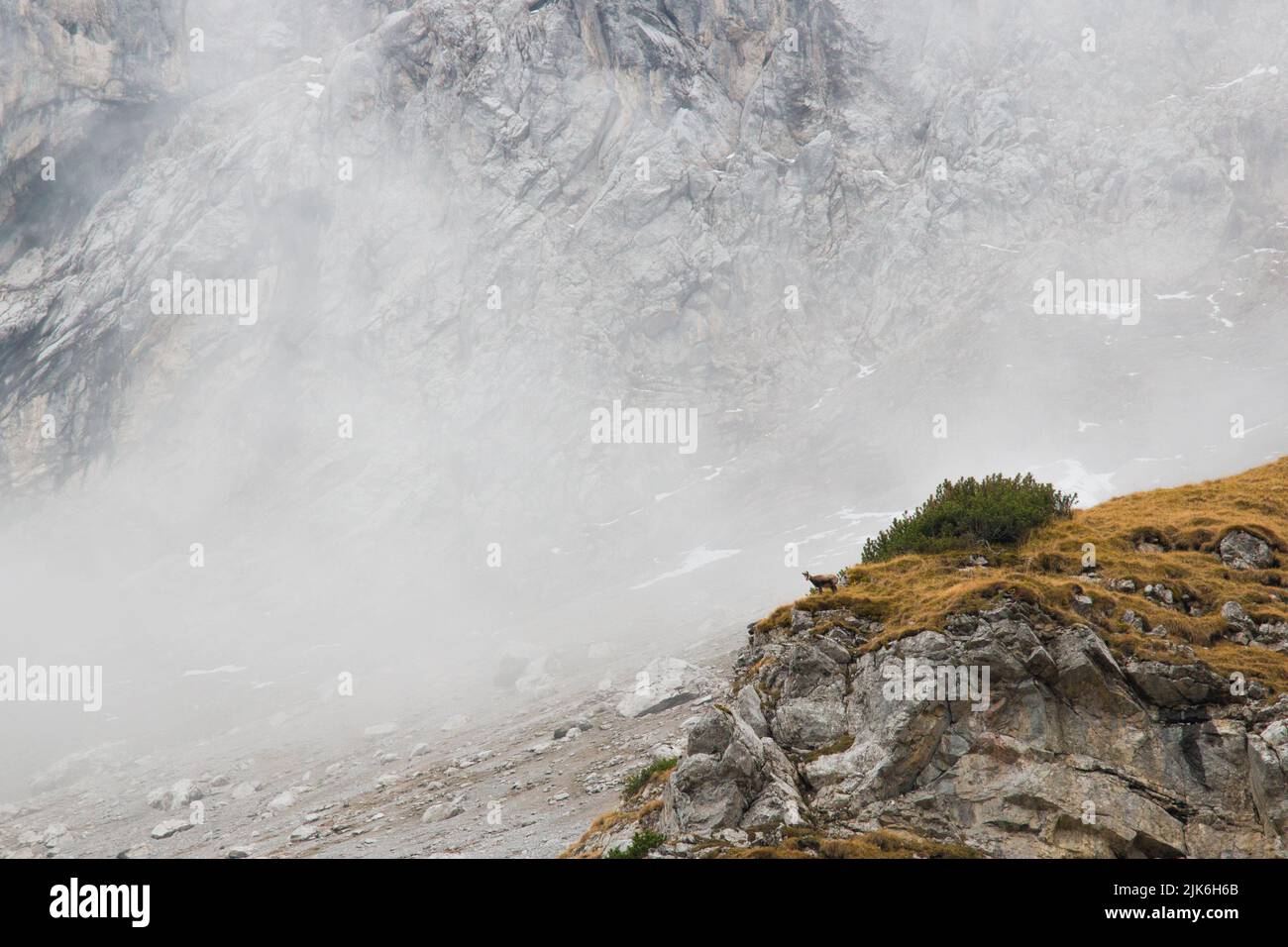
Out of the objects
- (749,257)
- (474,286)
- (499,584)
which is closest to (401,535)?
(499,584)

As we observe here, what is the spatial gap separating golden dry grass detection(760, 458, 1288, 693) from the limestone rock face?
24.1 inches

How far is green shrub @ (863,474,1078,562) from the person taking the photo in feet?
68.6

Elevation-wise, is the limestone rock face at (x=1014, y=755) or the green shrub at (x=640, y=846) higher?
the limestone rock face at (x=1014, y=755)

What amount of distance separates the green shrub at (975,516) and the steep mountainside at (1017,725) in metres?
2.40

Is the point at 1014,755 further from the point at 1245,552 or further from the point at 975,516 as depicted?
the point at 1245,552

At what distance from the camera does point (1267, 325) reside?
380 ft

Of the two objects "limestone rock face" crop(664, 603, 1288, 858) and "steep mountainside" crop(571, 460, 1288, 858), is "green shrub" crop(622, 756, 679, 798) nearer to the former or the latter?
"steep mountainside" crop(571, 460, 1288, 858)

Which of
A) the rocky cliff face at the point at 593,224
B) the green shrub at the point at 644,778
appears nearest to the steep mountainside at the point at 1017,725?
the green shrub at the point at 644,778

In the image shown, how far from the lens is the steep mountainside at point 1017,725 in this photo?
13.0 metres

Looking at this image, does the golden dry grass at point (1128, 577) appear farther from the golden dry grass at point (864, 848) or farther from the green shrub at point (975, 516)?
the golden dry grass at point (864, 848)

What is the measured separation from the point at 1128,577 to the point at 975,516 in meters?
4.57

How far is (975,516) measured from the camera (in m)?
21.4

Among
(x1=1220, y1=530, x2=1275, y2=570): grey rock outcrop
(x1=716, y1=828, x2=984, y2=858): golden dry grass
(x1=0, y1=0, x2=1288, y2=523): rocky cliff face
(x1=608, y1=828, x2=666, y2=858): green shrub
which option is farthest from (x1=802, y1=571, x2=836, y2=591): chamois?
(x1=0, y1=0, x2=1288, y2=523): rocky cliff face
